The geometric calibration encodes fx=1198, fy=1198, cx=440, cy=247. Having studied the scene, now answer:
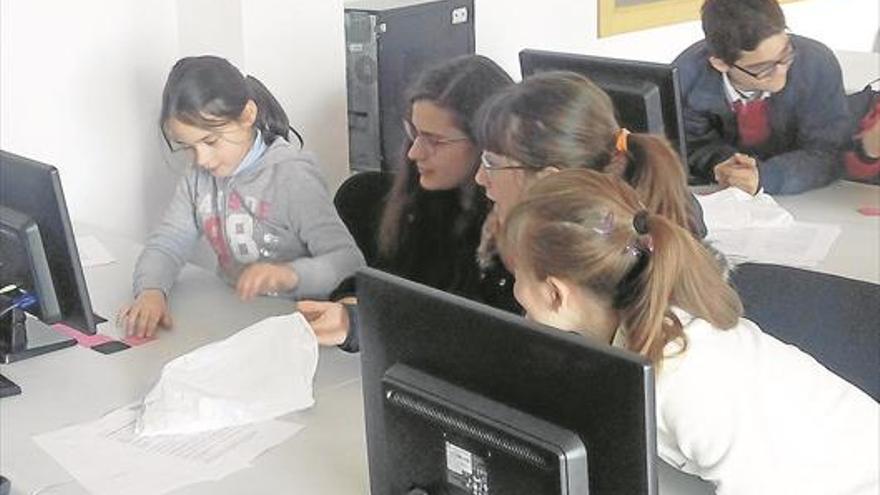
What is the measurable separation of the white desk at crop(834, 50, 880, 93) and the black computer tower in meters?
1.20

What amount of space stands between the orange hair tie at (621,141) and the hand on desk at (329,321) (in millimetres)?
497

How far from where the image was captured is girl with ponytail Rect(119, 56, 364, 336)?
2115mm

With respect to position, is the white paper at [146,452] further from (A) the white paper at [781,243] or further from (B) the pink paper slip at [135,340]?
(A) the white paper at [781,243]

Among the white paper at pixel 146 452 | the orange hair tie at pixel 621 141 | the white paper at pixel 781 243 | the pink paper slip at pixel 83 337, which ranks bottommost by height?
the white paper at pixel 146 452

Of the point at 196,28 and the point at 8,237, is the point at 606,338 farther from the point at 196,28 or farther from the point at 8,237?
the point at 196,28

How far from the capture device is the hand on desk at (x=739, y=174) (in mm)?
2662

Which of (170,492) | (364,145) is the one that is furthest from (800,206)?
(170,492)

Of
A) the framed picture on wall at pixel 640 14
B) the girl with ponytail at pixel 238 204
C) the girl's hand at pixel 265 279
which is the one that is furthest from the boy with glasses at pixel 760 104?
the girl's hand at pixel 265 279

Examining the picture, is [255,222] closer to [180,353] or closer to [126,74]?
[180,353]

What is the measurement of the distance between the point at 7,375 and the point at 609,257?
3.54 ft

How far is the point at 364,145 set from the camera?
9.90 feet

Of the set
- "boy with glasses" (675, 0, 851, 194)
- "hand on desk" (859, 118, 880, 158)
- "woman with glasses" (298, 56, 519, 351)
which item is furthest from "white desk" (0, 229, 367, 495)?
"hand on desk" (859, 118, 880, 158)

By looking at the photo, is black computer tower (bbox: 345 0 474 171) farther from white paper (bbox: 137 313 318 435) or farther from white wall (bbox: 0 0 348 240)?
white paper (bbox: 137 313 318 435)

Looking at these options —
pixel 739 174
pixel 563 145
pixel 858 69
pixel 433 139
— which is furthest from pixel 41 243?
pixel 858 69
